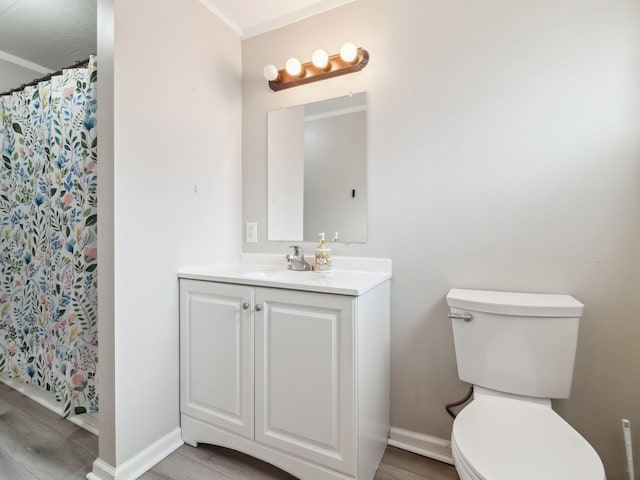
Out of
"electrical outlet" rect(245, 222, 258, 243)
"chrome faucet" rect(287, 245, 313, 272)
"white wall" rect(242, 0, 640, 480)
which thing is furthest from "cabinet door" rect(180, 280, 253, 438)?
"white wall" rect(242, 0, 640, 480)

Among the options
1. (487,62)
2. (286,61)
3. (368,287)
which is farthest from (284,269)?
(487,62)

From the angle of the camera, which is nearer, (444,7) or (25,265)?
(444,7)

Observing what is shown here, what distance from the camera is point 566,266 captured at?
3.93 ft

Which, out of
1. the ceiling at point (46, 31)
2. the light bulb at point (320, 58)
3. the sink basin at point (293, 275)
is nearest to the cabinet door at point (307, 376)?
the sink basin at point (293, 275)

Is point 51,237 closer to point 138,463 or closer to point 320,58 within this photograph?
point 138,463

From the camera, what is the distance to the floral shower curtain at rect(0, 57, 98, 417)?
4.76 feet

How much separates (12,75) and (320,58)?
7.92ft

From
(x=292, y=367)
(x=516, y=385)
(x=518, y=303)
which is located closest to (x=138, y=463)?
(x=292, y=367)

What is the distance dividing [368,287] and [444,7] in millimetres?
1352

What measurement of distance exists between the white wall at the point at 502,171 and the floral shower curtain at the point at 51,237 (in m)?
1.26

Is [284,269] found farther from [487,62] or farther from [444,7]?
[444,7]

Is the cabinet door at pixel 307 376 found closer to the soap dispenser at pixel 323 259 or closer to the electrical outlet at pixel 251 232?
the soap dispenser at pixel 323 259

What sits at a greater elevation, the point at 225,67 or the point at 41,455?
the point at 225,67

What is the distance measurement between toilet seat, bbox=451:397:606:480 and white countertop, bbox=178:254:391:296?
55cm
